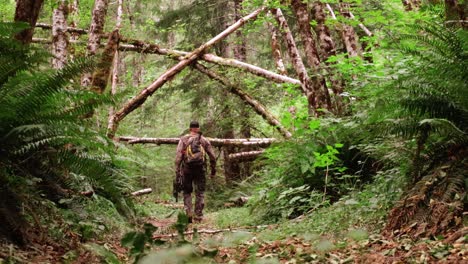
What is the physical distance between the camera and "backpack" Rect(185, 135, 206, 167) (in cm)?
951

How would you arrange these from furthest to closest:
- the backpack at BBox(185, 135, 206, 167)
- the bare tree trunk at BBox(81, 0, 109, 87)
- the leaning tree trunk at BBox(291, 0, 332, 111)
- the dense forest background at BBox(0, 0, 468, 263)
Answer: the backpack at BBox(185, 135, 206, 167)
the bare tree trunk at BBox(81, 0, 109, 87)
the leaning tree trunk at BBox(291, 0, 332, 111)
the dense forest background at BBox(0, 0, 468, 263)

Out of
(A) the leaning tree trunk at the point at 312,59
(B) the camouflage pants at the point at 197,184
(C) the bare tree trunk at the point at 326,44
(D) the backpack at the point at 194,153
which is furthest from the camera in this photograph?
(B) the camouflage pants at the point at 197,184

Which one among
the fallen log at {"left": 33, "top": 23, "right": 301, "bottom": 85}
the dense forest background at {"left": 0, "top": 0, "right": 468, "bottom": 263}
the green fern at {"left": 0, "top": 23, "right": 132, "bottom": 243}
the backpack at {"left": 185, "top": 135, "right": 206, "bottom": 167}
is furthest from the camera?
the fallen log at {"left": 33, "top": 23, "right": 301, "bottom": 85}

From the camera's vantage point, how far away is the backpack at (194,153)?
9512 mm

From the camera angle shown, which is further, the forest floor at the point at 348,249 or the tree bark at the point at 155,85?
the tree bark at the point at 155,85

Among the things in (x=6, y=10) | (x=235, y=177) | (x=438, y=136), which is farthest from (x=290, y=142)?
(x=6, y=10)

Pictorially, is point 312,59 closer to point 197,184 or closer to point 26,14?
point 197,184

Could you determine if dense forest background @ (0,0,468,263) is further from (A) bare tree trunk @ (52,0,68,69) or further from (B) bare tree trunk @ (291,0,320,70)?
(A) bare tree trunk @ (52,0,68,69)

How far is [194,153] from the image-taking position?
31.2 feet

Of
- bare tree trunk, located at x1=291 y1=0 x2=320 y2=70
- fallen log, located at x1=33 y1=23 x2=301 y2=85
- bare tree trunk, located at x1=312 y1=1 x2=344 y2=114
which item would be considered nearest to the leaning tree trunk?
bare tree trunk, located at x1=291 y1=0 x2=320 y2=70

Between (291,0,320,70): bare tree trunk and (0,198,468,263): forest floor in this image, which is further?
(291,0,320,70): bare tree trunk

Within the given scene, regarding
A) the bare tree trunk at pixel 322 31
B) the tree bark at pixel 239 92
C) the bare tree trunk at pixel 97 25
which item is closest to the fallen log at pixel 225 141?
the tree bark at pixel 239 92

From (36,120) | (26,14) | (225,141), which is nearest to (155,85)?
(225,141)

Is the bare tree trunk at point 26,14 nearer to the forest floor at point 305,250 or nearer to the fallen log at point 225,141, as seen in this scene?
the forest floor at point 305,250
